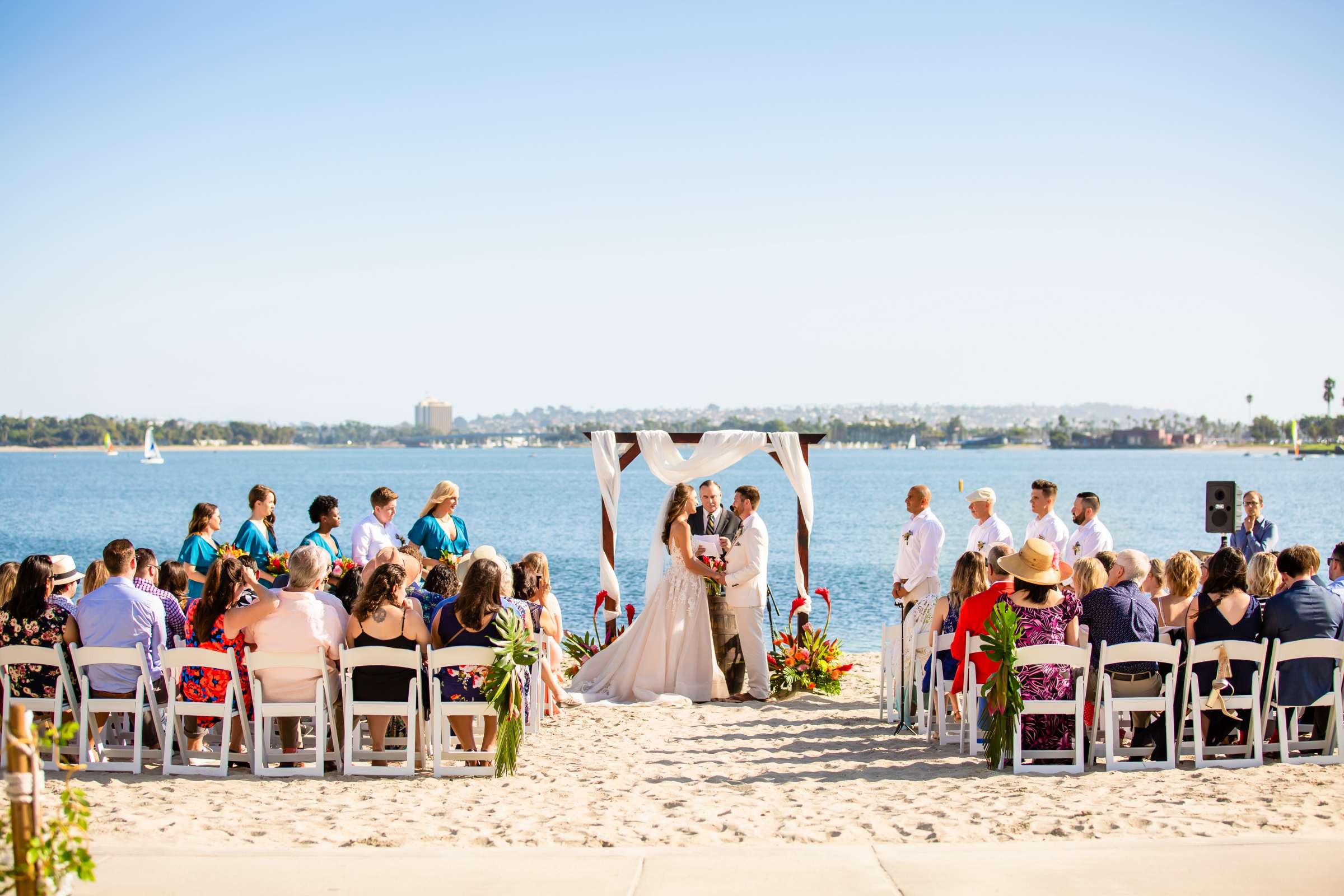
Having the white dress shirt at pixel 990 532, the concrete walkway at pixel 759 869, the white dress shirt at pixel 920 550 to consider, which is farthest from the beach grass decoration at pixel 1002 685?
the white dress shirt at pixel 990 532

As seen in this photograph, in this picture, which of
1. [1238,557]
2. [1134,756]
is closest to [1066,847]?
[1134,756]

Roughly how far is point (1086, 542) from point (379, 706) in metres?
6.60

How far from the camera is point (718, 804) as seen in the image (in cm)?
650

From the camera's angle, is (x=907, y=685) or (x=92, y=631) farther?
(x=907, y=685)

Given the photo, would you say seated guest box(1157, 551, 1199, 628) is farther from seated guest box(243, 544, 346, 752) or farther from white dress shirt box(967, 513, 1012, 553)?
seated guest box(243, 544, 346, 752)

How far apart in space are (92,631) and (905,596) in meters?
6.39

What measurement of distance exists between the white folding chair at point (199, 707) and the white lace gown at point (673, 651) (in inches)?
153

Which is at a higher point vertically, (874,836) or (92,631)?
(92,631)

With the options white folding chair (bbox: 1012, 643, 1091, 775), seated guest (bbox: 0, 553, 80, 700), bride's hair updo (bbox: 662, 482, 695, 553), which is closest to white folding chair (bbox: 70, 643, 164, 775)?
seated guest (bbox: 0, 553, 80, 700)

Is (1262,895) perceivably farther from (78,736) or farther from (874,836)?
(78,736)

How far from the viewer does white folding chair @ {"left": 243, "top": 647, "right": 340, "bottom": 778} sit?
6.89m

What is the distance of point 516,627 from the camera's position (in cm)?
728

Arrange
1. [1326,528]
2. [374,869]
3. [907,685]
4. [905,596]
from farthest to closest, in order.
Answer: [1326,528] → [905,596] → [907,685] → [374,869]

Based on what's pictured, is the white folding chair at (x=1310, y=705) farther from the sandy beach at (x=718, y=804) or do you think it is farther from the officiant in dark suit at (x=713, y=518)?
the officiant in dark suit at (x=713, y=518)
